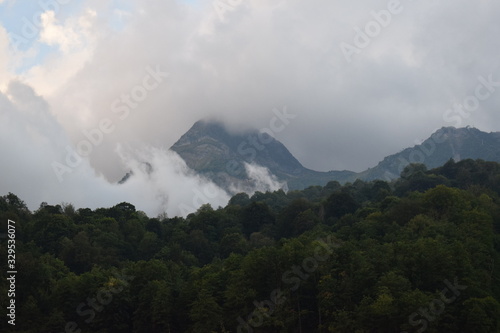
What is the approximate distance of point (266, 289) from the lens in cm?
7781

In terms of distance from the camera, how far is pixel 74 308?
81250 millimetres

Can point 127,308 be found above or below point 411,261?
above

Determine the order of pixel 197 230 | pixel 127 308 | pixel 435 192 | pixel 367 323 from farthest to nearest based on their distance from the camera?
pixel 197 230 < pixel 435 192 < pixel 127 308 < pixel 367 323

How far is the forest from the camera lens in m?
65.4

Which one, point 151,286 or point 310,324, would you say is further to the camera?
point 151,286

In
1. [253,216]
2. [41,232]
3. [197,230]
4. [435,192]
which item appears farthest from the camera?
[253,216]

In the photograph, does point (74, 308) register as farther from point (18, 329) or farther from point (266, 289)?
point (266, 289)

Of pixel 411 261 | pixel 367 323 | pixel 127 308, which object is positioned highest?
pixel 127 308

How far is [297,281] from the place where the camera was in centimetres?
7662

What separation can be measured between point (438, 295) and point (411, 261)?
7094 millimetres

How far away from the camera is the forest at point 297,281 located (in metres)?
65.4

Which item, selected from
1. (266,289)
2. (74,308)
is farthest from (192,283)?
(74,308)

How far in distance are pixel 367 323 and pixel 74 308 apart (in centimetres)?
4198

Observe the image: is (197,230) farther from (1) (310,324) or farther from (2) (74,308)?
(1) (310,324)
